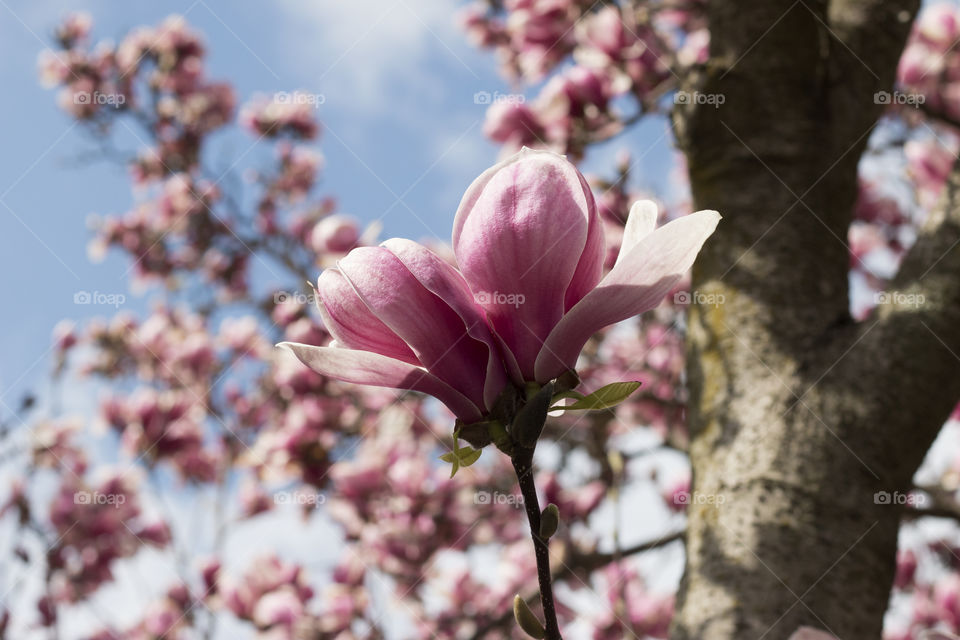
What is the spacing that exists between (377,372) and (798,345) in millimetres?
881

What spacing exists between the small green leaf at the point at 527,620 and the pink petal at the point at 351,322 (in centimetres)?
23

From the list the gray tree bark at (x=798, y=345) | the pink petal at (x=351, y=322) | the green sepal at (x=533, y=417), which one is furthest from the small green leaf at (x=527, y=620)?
the gray tree bark at (x=798, y=345)

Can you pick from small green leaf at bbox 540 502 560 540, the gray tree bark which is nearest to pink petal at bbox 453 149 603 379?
small green leaf at bbox 540 502 560 540

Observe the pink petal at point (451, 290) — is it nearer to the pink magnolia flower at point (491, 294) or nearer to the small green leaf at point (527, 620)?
the pink magnolia flower at point (491, 294)

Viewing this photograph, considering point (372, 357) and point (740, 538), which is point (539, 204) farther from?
point (740, 538)

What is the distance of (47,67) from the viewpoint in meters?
4.38

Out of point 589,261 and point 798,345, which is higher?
point 589,261

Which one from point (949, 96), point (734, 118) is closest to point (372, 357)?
point (734, 118)

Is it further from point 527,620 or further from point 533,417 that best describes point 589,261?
point 527,620

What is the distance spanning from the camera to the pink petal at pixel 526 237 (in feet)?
2.00

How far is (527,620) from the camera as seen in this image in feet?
1.72

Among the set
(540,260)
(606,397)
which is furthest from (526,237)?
(606,397)

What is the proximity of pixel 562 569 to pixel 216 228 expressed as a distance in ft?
8.92

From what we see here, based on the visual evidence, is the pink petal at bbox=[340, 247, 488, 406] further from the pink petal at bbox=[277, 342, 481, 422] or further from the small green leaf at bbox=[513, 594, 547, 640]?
the small green leaf at bbox=[513, 594, 547, 640]
